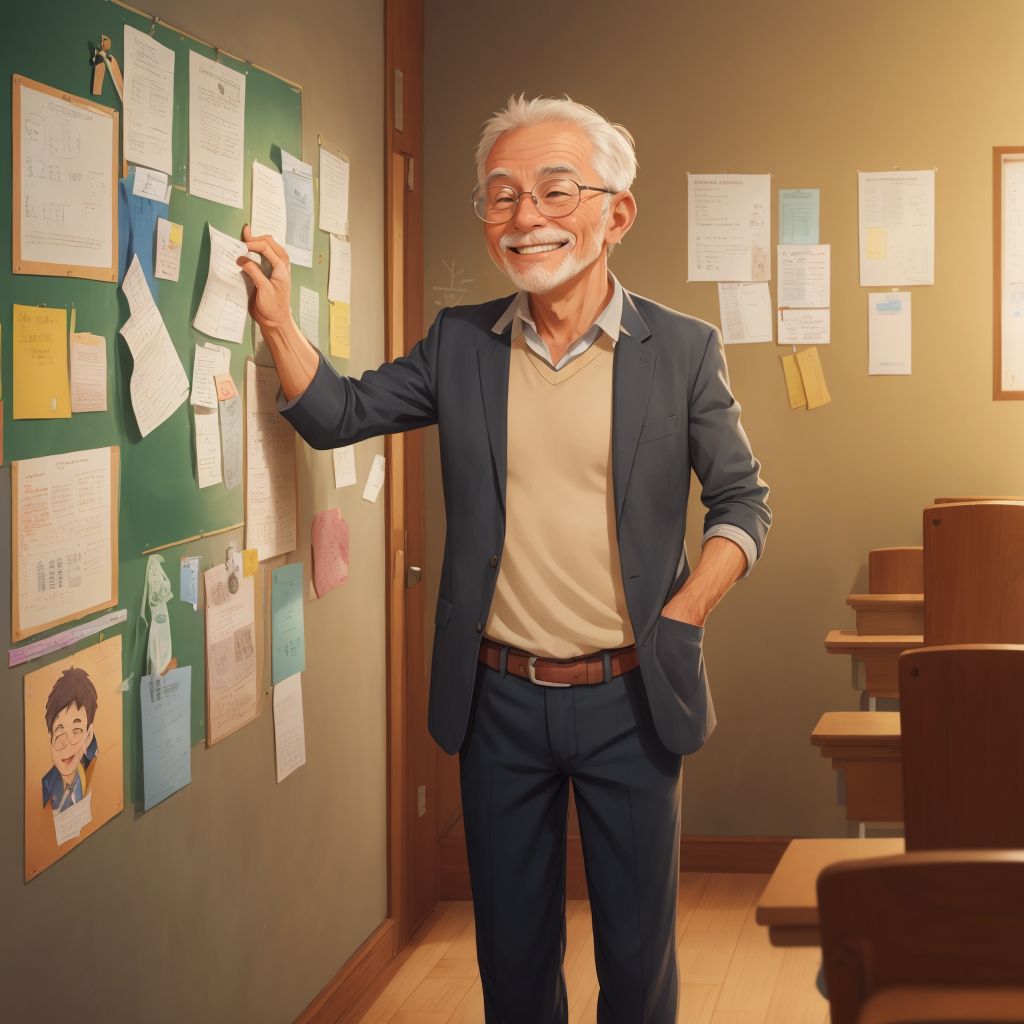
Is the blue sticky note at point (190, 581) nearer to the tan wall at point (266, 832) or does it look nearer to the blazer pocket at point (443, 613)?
A: the tan wall at point (266, 832)

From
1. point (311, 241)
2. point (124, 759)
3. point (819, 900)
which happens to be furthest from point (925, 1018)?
point (311, 241)

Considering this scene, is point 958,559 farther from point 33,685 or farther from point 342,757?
point 33,685

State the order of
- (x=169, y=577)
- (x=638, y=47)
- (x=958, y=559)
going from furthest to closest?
(x=638, y=47)
(x=958, y=559)
(x=169, y=577)

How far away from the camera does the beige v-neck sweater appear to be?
2.15 meters

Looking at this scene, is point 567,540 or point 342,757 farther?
point 342,757

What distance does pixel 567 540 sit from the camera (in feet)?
7.09

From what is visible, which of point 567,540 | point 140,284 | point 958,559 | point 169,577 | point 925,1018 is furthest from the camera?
point 958,559

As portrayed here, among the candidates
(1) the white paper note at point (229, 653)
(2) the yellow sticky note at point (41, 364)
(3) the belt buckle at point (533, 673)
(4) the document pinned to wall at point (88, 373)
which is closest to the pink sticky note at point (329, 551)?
(1) the white paper note at point (229, 653)

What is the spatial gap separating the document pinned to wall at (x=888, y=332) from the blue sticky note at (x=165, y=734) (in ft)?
7.77

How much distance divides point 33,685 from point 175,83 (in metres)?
0.91

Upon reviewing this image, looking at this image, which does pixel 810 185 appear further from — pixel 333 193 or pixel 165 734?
pixel 165 734

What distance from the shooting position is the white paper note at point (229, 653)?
2.17 meters

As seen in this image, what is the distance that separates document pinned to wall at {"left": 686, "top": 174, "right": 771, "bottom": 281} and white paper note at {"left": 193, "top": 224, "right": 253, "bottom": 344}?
1.86 meters

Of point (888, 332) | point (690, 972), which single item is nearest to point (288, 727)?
point (690, 972)
